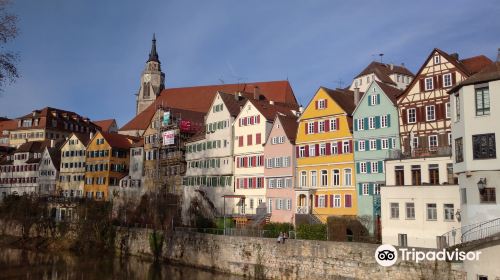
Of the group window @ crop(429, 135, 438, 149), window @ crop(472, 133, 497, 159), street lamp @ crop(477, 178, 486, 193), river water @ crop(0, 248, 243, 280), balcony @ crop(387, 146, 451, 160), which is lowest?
river water @ crop(0, 248, 243, 280)

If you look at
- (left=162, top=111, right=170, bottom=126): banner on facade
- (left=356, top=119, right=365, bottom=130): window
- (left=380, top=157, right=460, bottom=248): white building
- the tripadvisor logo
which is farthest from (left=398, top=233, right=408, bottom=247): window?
(left=162, top=111, right=170, bottom=126): banner on facade

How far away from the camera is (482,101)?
2808 cm

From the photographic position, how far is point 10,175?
9356 cm

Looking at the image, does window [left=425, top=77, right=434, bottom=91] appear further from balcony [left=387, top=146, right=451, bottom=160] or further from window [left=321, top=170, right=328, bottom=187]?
window [left=321, top=170, right=328, bottom=187]

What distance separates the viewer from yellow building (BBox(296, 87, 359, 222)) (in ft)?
147

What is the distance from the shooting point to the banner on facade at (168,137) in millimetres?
64125

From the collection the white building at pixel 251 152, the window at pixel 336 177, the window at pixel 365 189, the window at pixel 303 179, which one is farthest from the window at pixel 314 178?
the white building at pixel 251 152

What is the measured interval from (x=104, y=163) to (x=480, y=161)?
58.7 meters

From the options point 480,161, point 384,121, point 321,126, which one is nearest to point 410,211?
point 480,161

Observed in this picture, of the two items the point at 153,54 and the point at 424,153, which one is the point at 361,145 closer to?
the point at 424,153

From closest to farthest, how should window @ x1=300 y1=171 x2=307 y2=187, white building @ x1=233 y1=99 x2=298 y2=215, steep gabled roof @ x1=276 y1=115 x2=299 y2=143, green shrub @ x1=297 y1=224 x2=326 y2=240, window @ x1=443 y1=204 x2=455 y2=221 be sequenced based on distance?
window @ x1=443 y1=204 x2=455 y2=221
green shrub @ x1=297 y1=224 x2=326 y2=240
window @ x1=300 y1=171 x2=307 y2=187
steep gabled roof @ x1=276 y1=115 x2=299 y2=143
white building @ x1=233 y1=99 x2=298 y2=215

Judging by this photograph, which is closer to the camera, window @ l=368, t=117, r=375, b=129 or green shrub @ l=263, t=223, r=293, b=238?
green shrub @ l=263, t=223, r=293, b=238

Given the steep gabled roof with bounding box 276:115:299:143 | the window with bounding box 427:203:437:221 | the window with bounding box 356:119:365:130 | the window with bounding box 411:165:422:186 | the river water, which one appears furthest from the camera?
the steep gabled roof with bounding box 276:115:299:143

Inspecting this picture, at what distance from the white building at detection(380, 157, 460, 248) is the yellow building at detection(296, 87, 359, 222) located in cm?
843
